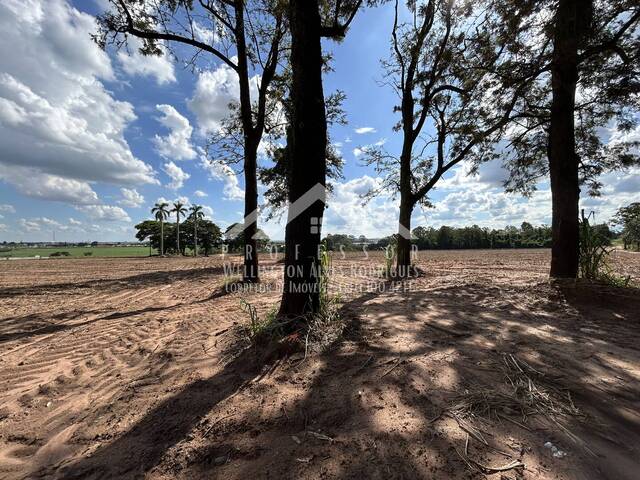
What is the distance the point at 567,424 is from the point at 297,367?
2028mm

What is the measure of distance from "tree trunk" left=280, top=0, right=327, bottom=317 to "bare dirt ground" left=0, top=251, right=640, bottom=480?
2.47 ft

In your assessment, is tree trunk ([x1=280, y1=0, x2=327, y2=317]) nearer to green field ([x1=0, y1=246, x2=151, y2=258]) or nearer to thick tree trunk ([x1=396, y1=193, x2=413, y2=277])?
thick tree trunk ([x1=396, y1=193, x2=413, y2=277])

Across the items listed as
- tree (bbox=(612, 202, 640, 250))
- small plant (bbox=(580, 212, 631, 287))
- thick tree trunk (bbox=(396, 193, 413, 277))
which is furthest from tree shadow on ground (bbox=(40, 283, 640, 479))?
tree (bbox=(612, 202, 640, 250))

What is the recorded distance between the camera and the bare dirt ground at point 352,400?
5.64 feet

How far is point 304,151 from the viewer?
3699mm

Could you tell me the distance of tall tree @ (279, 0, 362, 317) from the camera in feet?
12.1

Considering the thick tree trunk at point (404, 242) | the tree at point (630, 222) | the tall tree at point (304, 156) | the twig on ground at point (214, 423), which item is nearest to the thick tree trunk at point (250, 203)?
the thick tree trunk at point (404, 242)

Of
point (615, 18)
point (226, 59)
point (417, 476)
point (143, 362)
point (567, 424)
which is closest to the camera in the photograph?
point (417, 476)

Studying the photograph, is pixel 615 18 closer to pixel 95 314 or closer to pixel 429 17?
pixel 429 17

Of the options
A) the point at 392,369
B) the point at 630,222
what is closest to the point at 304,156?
the point at 392,369

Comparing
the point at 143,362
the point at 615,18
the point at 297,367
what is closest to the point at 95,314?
the point at 143,362

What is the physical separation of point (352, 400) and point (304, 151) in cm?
273

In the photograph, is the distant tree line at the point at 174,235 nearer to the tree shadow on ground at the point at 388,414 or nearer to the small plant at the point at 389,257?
the small plant at the point at 389,257

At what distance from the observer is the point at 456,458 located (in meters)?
1.63
